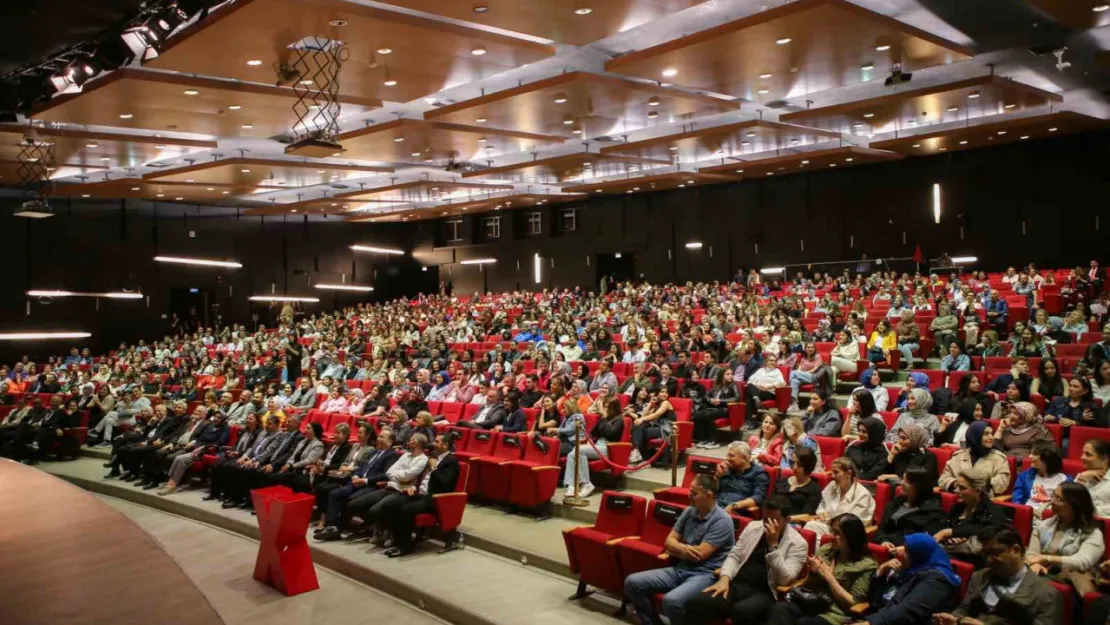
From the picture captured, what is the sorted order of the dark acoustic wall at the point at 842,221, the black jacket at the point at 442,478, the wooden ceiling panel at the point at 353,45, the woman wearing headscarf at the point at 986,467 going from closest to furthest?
the woman wearing headscarf at the point at 986,467, the black jacket at the point at 442,478, the wooden ceiling panel at the point at 353,45, the dark acoustic wall at the point at 842,221

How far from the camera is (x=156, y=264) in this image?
22.1m

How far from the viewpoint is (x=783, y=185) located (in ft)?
66.0

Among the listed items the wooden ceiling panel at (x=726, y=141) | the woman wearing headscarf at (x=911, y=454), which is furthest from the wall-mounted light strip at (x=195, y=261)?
the woman wearing headscarf at (x=911, y=454)

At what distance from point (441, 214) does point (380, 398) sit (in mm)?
15074

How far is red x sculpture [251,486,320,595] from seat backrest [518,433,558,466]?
2130 millimetres

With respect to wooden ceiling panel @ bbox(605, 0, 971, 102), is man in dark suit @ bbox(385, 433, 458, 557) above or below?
below

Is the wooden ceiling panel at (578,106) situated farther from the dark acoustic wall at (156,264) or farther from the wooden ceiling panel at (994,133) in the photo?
the dark acoustic wall at (156,264)

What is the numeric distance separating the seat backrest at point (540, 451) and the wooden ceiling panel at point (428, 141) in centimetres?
619

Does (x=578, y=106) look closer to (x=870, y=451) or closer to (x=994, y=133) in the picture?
(x=870, y=451)

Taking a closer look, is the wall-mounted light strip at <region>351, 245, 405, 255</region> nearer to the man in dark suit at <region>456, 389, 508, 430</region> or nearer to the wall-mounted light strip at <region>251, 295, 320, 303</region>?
the wall-mounted light strip at <region>251, 295, 320, 303</region>

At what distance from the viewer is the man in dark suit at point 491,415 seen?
8797 millimetres

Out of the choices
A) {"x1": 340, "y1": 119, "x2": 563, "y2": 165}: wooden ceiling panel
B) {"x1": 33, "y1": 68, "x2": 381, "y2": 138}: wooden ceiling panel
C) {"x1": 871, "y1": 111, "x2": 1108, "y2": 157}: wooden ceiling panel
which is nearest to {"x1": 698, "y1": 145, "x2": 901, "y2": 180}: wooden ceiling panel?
{"x1": 871, "y1": 111, "x2": 1108, "y2": 157}: wooden ceiling panel

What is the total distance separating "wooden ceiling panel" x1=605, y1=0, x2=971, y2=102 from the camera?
27.3 ft

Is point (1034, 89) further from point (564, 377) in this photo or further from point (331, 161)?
point (331, 161)
